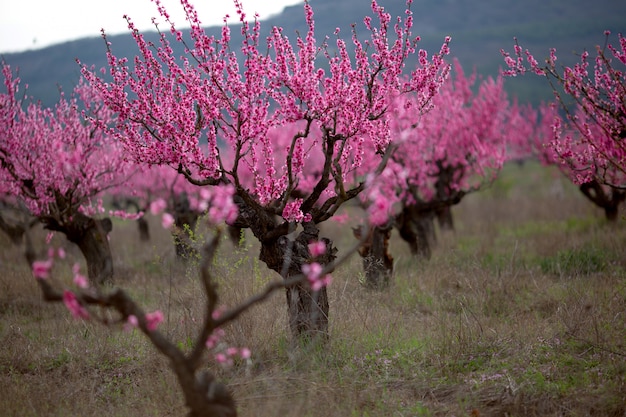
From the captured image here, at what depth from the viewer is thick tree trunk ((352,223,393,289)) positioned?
9.19 metres

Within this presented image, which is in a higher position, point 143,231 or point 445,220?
point 143,231

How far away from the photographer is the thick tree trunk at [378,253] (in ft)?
30.1

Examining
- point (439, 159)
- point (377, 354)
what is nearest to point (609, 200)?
point (439, 159)

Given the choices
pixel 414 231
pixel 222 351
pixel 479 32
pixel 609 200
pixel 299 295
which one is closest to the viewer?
pixel 222 351

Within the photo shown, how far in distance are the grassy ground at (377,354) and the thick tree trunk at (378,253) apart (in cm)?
31

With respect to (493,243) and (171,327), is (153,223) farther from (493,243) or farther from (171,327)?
(171,327)

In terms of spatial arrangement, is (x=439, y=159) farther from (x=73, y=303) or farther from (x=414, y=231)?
(x=73, y=303)

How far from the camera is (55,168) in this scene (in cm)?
930

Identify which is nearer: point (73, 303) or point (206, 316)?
point (73, 303)

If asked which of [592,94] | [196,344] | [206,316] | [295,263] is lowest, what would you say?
[295,263]

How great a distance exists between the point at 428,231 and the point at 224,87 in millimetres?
8563

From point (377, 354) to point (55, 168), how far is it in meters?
6.34

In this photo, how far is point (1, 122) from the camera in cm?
902

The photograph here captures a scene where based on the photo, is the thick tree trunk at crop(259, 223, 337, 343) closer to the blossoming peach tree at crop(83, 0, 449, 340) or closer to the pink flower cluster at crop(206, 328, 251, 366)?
the blossoming peach tree at crop(83, 0, 449, 340)
